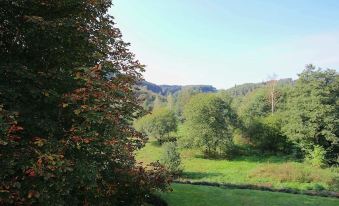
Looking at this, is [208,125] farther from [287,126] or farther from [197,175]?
[197,175]

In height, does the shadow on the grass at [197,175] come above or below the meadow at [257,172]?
below

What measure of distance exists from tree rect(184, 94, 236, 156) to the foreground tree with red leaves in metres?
43.3

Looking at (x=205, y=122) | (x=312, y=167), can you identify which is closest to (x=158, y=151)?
(x=205, y=122)

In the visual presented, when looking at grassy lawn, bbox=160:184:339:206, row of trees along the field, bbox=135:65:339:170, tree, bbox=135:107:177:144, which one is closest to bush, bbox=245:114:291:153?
row of trees along the field, bbox=135:65:339:170

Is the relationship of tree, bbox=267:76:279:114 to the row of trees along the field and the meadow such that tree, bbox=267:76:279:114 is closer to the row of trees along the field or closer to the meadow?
the row of trees along the field

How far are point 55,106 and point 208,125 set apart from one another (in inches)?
1802

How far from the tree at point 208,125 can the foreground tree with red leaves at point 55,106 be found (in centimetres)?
4333

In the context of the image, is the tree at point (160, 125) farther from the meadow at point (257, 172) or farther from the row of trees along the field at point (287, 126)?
the meadow at point (257, 172)

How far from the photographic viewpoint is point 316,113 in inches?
1962

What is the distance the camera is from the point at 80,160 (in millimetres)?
9648

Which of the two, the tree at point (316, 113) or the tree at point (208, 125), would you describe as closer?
the tree at point (316, 113)

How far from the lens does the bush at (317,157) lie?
155ft

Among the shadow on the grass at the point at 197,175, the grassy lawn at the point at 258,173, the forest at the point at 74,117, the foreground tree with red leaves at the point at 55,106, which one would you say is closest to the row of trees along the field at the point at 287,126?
the grassy lawn at the point at 258,173

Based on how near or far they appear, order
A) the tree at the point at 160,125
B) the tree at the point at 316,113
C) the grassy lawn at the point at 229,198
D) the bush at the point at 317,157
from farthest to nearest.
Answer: the tree at the point at 160,125 < the tree at the point at 316,113 < the bush at the point at 317,157 < the grassy lawn at the point at 229,198
